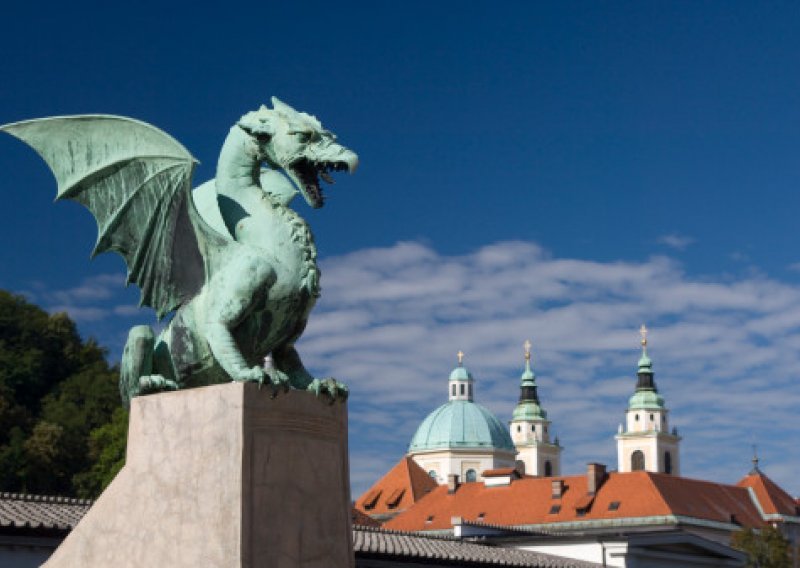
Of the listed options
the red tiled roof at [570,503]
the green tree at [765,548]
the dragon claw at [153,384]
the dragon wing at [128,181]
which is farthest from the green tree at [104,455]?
the red tiled roof at [570,503]

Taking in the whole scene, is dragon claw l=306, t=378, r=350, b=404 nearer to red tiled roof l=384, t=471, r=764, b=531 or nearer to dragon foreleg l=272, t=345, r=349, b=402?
dragon foreleg l=272, t=345, r=349, b=402

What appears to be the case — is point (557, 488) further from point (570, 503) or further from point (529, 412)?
point (529, 412)

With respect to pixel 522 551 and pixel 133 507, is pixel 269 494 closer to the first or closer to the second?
pixel 133 507

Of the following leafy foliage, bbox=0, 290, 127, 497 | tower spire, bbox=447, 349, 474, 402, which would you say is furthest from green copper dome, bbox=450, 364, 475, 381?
leafy foliage, bbox=0, 290, 127, 497

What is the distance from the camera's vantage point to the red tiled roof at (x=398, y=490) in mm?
85938

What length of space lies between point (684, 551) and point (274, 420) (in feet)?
101

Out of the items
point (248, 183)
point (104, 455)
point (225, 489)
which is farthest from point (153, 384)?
point (104, 455)

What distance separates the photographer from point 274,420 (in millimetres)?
7898

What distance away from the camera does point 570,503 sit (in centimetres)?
7025

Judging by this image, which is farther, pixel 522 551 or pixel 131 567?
pixel 522 551

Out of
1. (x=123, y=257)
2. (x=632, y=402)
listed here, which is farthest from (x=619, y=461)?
(x=123, y=257)

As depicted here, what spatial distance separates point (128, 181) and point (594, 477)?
63.8 meters

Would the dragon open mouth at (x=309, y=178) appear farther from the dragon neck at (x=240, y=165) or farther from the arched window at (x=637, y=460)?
the arched window at (x=637, y=460)

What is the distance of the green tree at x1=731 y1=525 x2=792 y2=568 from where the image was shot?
43.1 m
